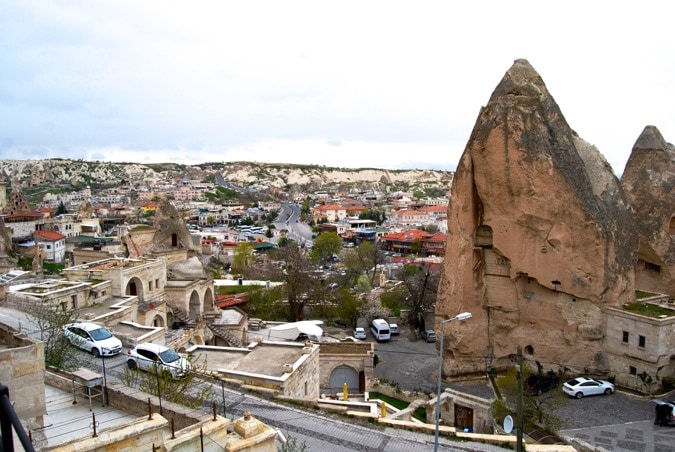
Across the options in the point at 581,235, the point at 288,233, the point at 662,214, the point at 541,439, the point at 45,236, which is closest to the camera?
the point at 541,439

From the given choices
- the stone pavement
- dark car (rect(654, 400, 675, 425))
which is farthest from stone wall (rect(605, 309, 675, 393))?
the stone pavement

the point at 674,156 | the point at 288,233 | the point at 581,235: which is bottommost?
the point at 288,233

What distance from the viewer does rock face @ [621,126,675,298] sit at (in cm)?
2878

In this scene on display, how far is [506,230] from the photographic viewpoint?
25.2 metres

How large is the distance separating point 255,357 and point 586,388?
13.2 metres

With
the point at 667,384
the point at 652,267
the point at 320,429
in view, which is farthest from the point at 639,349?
the point at 320,429

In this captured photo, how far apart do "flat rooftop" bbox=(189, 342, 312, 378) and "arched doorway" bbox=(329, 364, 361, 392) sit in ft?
12.6

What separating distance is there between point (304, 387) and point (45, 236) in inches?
2166

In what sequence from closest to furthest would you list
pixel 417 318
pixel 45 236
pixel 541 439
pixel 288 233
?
pixel 541 439
pixel 417 318
pixel 45 236
pixel 288 233

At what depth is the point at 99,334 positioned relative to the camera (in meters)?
18.0

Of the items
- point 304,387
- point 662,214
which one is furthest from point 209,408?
point 662,214

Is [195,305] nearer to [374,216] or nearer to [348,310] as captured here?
[348,310]

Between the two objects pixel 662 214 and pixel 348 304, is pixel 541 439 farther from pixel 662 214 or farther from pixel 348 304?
pixel 348 304

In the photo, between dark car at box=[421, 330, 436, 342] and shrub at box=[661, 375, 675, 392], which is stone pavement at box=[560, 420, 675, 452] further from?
dark car at box=[421, 330, 436, 342]
